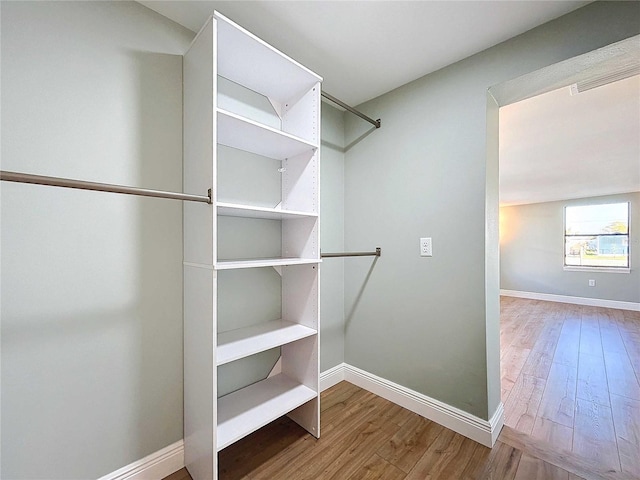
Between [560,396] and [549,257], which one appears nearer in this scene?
[560,396]

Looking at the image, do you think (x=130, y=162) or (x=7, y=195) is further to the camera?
(x=130, y=162)

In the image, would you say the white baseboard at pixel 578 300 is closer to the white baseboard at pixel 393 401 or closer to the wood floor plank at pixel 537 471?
the white baseboard at pixel 393 401

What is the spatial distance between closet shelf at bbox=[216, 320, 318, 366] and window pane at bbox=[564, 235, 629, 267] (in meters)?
7.12

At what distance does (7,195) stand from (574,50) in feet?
8.28

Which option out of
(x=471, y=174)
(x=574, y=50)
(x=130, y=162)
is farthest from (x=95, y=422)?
(x=574, y=50)

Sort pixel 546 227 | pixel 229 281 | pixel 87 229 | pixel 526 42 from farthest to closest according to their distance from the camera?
pixel 546 227 < pixel 229 281 < pixel 526 42 < pixel 87 229

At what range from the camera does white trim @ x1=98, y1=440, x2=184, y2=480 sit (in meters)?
1.18

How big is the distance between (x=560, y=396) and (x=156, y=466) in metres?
2.85

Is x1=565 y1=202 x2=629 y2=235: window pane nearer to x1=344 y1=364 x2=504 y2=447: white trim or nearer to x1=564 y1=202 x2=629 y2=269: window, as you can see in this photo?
x1=564 y1=202 x2=629 y2=269: window

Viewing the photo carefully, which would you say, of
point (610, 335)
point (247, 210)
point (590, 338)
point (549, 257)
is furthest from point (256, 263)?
point (549, 257)

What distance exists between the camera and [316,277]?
1562 millimetres

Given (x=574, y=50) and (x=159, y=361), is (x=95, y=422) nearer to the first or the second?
(x=159, y=361)

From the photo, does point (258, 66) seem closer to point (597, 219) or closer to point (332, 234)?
point (332, 234)

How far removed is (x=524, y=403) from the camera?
200cm
